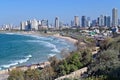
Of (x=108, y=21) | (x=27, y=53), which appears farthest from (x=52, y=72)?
(x=108, y=21)

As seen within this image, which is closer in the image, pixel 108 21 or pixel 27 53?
pixel 27 53

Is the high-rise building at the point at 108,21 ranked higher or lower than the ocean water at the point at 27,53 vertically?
higher

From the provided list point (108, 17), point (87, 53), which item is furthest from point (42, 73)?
point (108, 17)

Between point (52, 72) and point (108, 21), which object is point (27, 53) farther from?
point (108, 21)

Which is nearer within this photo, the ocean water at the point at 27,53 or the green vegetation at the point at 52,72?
the green vegetation at the point at 52,72

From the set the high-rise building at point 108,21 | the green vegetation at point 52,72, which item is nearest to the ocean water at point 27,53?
the green vegetation at point 52,72

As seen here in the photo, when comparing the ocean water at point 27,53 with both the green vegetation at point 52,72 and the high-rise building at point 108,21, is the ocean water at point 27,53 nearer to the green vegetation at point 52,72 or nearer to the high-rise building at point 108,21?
the green vegetation at point 52,72

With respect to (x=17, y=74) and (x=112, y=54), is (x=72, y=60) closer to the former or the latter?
(x=17, y=74)

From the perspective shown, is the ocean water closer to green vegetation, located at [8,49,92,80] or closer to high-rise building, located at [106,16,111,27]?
green vegetation, located at [8,49,92,80]

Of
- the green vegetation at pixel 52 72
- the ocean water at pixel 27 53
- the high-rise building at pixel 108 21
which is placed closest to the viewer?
the green vegetation at pixel 52 72

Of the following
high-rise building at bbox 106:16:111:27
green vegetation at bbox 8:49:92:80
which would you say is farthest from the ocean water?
high-rise building at bbox 106:16:111:27

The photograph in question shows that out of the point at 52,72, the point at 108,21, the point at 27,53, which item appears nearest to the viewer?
the point at 52,72
